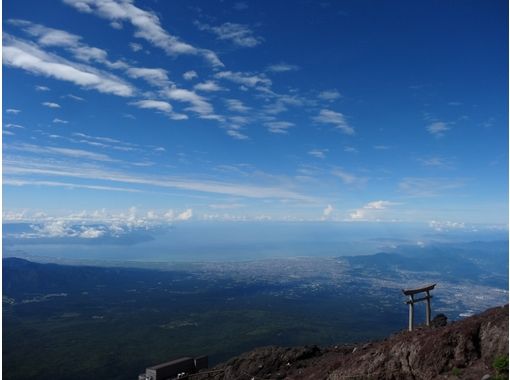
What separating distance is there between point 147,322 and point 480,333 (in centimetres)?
16557

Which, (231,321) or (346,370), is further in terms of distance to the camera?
(231,321)

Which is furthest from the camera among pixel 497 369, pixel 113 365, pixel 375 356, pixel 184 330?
pixel 184 330

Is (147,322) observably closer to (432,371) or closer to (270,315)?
(270,315)

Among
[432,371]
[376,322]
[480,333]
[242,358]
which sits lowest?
[376,322]

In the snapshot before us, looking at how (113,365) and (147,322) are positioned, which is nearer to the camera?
(113,365)

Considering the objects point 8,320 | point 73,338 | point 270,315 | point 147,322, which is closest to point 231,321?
point 270,315

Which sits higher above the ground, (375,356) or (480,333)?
(480,333)

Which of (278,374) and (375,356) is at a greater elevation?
(375,356)

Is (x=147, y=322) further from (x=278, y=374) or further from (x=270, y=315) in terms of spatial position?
(x=278, y=374)

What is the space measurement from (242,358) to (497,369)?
24.0m

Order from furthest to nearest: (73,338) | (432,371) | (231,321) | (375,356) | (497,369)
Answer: (231,321) < (73,338) < (375,356) < (432,371) < (497,369)

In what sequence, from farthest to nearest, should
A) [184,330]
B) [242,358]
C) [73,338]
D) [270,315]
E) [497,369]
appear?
[270,315] → [184,330] → [73,338] → [242,358] → [497,369]

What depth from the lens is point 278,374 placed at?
2953cm

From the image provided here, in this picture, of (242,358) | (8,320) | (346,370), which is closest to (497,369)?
(346,370)
